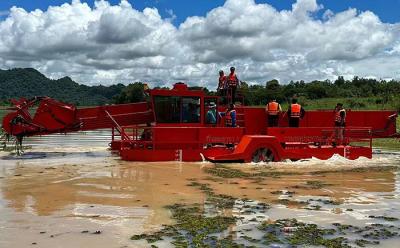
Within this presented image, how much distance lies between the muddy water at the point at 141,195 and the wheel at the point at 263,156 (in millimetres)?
586

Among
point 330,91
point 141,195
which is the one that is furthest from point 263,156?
point 330,91

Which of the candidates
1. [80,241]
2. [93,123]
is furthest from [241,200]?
[93,123]

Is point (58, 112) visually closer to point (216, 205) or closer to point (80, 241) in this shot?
point (216, 205)

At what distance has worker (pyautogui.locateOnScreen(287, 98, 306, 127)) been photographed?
1689 centimetres

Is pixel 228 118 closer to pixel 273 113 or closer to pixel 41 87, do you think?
pixel 273 113

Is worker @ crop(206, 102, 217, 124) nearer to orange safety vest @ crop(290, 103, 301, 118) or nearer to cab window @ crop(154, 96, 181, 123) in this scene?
cab window @ crop(154, 96, 181, 123)

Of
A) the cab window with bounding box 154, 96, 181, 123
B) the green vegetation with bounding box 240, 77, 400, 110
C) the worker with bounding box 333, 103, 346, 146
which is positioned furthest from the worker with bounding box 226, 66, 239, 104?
the green vegetation with bounding box 240, 77, 400, 110

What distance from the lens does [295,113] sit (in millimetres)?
16891

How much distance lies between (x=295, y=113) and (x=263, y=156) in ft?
7.55

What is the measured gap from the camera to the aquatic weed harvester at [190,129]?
51.3 feet

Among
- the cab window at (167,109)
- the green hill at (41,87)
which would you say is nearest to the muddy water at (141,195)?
the cab window at (167,109)

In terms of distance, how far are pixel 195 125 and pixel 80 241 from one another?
10.4 m

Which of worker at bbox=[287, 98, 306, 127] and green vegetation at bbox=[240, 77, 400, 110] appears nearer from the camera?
worker at bbox=[287, 98, 306, 127]

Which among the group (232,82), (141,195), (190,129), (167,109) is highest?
(232,82)
